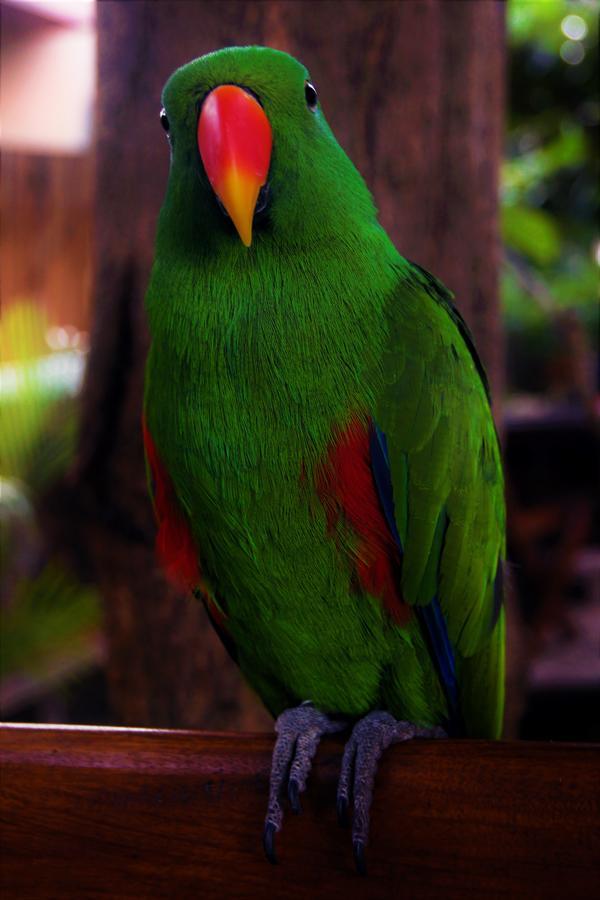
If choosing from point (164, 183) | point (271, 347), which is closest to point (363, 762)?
point (271, 347)

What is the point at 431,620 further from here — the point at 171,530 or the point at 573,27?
the point at 573,27

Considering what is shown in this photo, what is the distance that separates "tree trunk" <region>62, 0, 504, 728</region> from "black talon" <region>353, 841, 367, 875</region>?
0.60 meters

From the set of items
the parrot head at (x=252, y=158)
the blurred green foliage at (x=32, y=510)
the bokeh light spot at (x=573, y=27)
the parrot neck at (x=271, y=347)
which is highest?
the bokeh light spot at (x=573, y=27)

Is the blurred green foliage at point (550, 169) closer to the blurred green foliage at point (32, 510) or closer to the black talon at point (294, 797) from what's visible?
the blurred green foliage at point (32, 510)

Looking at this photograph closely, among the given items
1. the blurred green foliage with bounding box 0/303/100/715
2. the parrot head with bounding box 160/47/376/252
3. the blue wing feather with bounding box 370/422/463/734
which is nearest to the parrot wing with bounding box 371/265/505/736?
the blue wing feather with bounding box 370/422/463/734

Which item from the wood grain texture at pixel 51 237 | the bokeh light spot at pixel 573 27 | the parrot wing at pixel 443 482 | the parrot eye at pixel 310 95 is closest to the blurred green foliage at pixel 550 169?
the bokeh light spot at pixel 573 27

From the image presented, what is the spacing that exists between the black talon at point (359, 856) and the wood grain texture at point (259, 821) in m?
0.01

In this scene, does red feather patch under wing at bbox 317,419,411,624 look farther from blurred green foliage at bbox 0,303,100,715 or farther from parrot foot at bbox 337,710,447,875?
blurred green foliage at bbox 0,303,100,715

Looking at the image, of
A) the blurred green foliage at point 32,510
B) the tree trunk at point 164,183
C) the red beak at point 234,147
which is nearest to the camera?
the red beak at point 234,147

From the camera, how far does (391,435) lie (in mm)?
835

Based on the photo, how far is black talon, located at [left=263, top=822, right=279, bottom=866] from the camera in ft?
2.57

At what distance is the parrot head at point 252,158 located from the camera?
0.71 meters

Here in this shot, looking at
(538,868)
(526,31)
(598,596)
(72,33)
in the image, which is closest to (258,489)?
(538,868)

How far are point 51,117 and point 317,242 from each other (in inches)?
Result: 62.1
